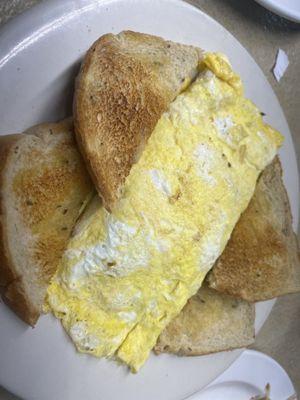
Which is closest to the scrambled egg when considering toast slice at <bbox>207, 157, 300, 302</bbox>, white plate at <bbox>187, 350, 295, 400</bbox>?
toast slice at <bbox>207, 157, 300, 302</bbox>

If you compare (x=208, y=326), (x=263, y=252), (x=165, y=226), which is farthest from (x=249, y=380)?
(x=165, y=226)

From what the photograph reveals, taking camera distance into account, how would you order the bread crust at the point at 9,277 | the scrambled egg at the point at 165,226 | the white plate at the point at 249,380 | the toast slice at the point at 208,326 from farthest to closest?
the white plate at the point at 249,380
the toast slice at the point at 208,326
the scrambled egg at the point at 165,226
the bread crust at the point at 9,277

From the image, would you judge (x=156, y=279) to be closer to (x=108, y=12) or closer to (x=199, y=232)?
(x=199, y=232)

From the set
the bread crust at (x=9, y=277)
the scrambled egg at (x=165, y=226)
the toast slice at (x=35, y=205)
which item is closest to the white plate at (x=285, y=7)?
the scrambled egg at (x=165, y=226)

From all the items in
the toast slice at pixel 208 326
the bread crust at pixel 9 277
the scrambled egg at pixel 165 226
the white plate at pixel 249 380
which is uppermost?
the bread crust at pixel 9 277

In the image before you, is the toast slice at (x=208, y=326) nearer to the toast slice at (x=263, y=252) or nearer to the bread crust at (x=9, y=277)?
the toast slice at (x=263, y=252)

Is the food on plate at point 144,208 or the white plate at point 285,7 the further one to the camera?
the white plate at point 285,7

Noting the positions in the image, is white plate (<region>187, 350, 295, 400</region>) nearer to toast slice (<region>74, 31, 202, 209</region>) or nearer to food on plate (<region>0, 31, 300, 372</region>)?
food on plate (<region>0, 31, 300, 372</region>)

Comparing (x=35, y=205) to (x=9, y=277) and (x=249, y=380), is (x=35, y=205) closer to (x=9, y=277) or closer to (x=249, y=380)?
(x=9, y=277)
